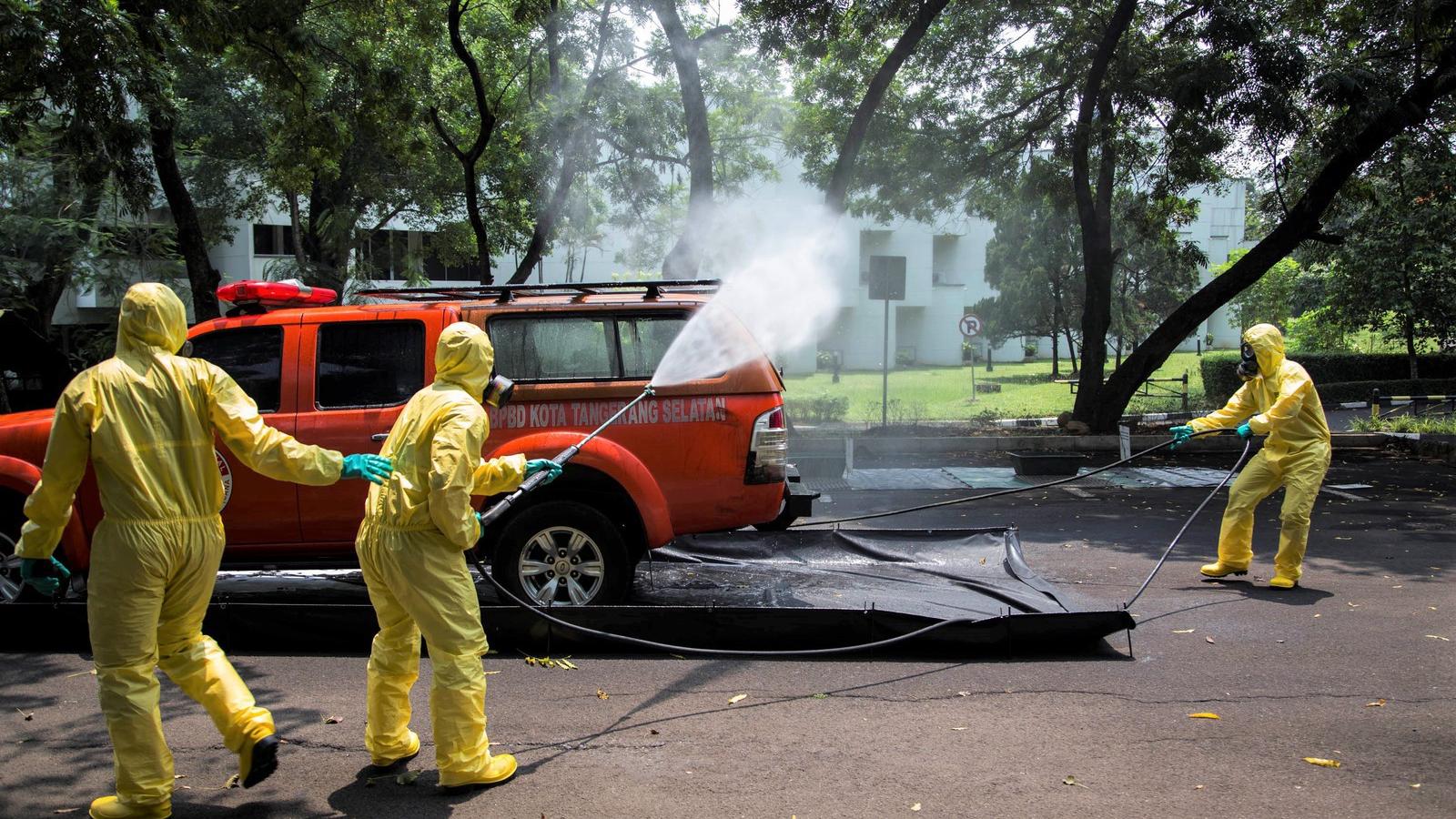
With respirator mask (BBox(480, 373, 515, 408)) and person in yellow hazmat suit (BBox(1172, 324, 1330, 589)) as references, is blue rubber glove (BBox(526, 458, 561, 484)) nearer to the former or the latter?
respirator mask (BBox(480, 373, 515, 408))

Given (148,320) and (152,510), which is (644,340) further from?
(152,510)

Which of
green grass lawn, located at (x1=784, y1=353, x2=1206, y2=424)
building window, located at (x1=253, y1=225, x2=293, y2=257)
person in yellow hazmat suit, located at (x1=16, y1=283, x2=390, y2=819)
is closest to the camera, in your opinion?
person in yellow hazmat suit, located at (x1=16, y1=283, x2=390, y2=819)

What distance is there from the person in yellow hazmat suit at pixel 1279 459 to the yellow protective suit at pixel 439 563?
5.41 meters

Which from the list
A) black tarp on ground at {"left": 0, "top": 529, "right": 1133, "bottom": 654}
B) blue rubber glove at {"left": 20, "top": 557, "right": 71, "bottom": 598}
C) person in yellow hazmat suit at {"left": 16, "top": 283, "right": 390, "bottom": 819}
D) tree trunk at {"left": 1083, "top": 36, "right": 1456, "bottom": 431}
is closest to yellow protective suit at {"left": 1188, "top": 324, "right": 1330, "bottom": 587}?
black tarp on ground at {"left": 0, "top": 529, "right": 1133, "bottom": 654}

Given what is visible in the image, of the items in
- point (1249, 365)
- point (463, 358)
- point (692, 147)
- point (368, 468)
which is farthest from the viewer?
point (692, 147)

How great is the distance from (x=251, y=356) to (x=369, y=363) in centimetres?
72

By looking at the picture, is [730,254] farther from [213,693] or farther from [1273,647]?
[213,693]

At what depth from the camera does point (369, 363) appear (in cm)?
643

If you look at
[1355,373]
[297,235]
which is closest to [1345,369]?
[1355,373]

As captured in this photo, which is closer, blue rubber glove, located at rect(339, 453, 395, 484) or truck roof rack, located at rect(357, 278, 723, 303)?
blue rubber glove, located at rect(339, 453, 395, 484)

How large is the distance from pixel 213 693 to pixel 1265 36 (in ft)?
52.9

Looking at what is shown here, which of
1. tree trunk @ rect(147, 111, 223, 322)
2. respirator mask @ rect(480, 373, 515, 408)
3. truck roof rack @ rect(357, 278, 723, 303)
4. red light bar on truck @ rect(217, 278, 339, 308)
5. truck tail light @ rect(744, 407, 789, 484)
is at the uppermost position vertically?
tree trunk @ rect(147, 111, 223, 322)

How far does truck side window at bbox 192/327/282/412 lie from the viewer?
252 inches

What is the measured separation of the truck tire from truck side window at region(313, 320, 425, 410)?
1.09 meters
